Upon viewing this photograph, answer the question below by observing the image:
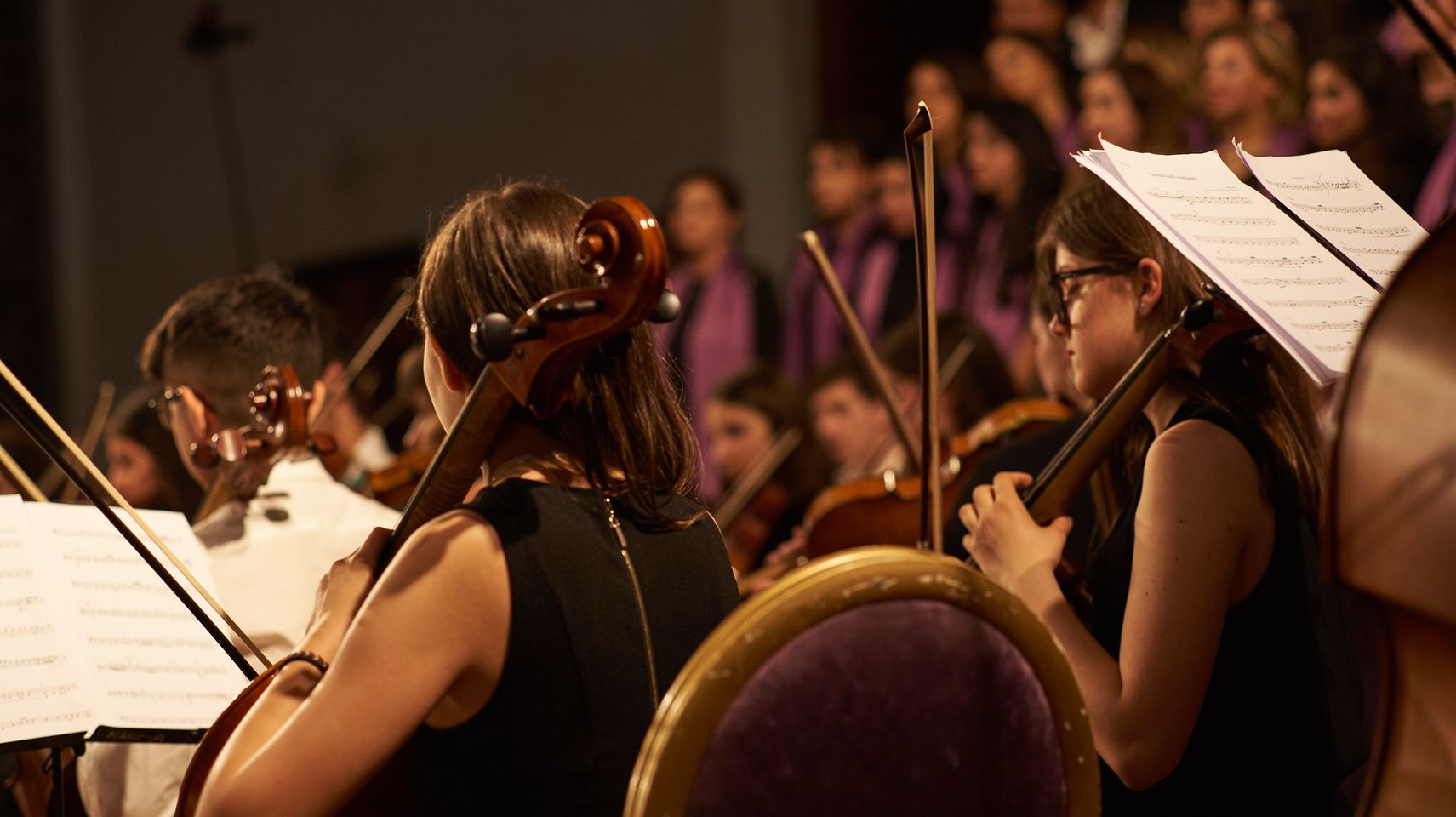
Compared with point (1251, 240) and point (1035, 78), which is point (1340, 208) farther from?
point (1035, 78)

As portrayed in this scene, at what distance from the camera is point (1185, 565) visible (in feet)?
4.74

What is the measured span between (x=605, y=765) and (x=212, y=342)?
4.31 feet

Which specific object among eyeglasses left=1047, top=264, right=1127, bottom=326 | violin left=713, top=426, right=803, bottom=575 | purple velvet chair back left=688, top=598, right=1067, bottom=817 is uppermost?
eyeglasses left=1047, top=264, right=1127, bottom=326

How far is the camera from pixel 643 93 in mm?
6527

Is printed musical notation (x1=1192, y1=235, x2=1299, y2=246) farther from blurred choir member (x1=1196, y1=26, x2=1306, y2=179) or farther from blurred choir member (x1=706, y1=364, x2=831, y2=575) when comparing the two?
blurred choir member (x1=1196, y1=26, x2=1306, y2=179)

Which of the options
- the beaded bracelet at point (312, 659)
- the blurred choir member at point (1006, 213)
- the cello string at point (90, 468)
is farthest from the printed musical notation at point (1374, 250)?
the blurred choir member at point (1006, 213)

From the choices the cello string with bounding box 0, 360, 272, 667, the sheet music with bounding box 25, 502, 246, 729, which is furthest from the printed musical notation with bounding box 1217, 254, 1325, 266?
the sheet music with bounding box 25, 502, 246, 729

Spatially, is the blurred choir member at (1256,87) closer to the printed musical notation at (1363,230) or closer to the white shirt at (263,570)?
the printed musical notation at (1363,230)

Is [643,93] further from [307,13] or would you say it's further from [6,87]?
[6,87]

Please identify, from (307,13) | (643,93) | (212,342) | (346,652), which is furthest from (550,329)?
(307,13)

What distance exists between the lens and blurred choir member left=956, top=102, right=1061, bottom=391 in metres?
4.02

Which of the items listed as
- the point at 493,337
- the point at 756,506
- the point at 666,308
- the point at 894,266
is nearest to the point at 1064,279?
the point at 666,308

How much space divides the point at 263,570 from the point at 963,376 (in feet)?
5.99

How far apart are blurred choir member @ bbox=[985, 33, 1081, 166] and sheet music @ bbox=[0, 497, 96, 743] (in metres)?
3.47
